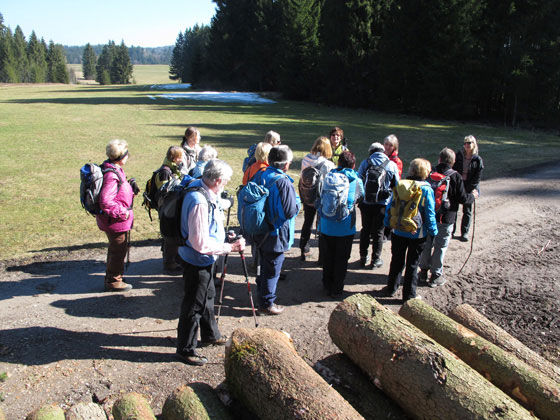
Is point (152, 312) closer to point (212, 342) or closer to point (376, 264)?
point (212, 342)

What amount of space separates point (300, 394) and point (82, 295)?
3.79 meters

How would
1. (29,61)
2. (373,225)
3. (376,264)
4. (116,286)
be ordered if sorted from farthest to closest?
1. (29,61)
2. (376,264)
3. (373,225)
4. (116,286)

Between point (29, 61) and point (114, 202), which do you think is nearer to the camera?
point (114, 202)

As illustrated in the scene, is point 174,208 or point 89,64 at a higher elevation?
point 89,64

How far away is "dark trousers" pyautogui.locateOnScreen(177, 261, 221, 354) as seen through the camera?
164 inches

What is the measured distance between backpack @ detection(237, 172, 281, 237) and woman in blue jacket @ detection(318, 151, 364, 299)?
89 cm

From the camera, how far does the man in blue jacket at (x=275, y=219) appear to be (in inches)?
197

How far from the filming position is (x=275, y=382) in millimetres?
3078

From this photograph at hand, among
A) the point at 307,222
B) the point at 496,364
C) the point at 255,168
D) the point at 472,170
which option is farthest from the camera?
the point at 472,170

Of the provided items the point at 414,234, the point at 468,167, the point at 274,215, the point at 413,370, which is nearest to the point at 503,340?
the point at 413,370

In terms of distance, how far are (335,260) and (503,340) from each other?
87.7 inches

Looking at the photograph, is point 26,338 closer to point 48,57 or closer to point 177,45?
point 177,45

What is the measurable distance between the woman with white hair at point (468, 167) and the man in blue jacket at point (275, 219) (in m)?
4.16

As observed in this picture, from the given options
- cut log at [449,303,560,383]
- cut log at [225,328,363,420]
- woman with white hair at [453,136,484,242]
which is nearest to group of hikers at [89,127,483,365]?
cut log at [225,328,363,420]
